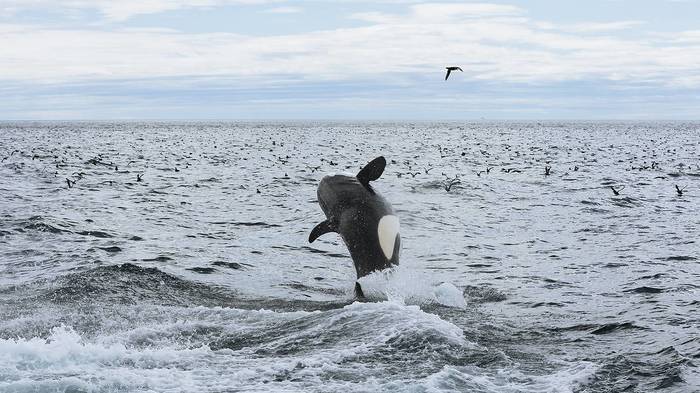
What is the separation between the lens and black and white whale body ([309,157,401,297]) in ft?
39.8

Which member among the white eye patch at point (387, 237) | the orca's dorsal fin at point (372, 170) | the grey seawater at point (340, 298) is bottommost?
the grey seawater at point (340, 298)

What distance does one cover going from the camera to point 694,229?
67.8ft

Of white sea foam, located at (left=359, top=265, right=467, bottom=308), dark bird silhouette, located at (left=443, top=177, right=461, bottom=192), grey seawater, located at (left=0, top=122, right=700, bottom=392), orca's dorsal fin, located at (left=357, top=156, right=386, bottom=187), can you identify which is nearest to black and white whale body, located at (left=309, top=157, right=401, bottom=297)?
orca's dorsal fin, located at (left=357, top=156, right=386, bottom=187)

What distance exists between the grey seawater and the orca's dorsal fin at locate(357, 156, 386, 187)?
1.50 metres

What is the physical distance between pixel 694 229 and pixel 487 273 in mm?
8138

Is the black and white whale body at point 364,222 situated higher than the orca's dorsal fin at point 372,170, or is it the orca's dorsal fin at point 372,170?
the orca's dorsal fin at point 372,170

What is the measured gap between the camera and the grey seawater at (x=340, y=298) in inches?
321

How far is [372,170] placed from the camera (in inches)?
483

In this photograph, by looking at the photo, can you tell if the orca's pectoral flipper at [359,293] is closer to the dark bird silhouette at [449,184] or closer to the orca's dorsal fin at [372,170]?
the orca's dorsal fin at [372,170]

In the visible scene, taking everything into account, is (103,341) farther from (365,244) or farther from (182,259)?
(182,259)

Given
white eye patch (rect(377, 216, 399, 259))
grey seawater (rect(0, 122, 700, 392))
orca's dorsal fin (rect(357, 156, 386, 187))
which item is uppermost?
orca's dorsal fin (rect(357, 156, 386, 187))

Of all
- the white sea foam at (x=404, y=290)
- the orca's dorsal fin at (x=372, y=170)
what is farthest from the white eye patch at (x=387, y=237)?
the orca's dorsal fin at (x=372, y=170)

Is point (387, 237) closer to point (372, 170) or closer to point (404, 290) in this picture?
point (404, 290)

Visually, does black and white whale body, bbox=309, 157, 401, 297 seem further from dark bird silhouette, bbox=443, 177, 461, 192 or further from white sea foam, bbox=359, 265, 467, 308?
dark bird silhouette, bbox=443, 177, 461, 192
